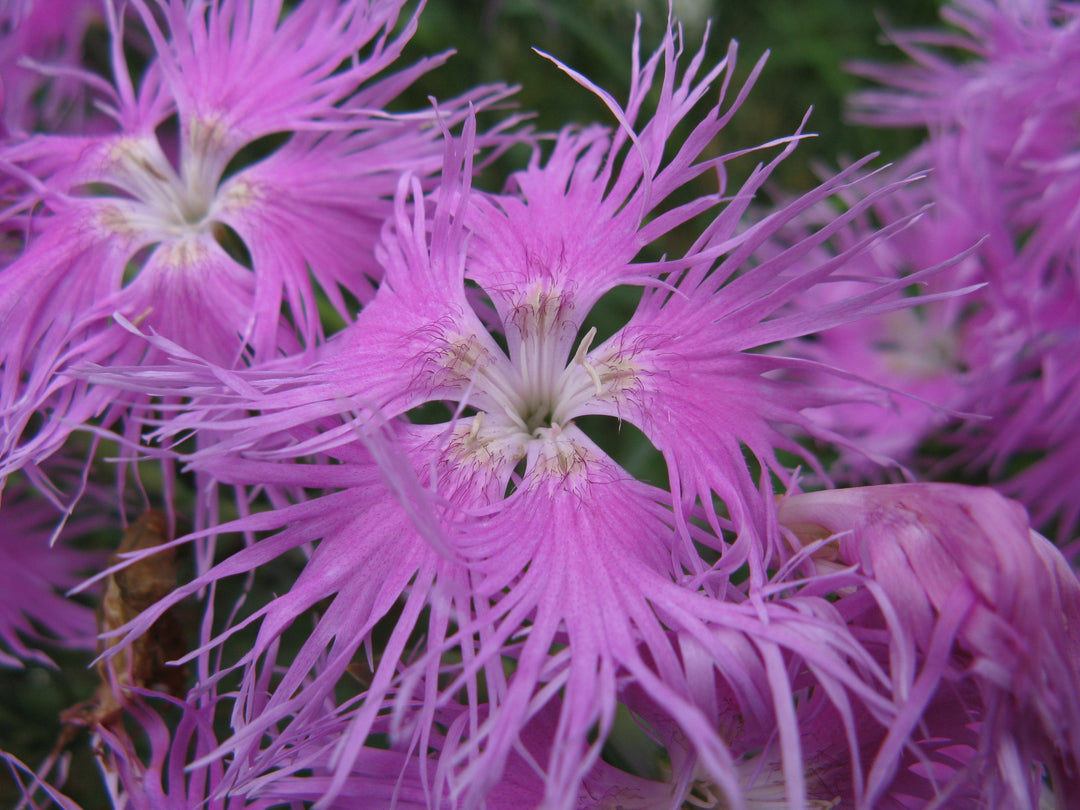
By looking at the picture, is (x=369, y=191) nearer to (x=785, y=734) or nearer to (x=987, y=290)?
(x=785, y=734)

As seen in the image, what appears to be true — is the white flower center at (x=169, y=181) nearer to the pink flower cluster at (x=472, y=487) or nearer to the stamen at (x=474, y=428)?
the pink flower cluster at (x=472, y=487)

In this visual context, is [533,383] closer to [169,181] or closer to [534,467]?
[534,467]

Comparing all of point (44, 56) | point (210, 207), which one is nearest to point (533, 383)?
point (210, 207)

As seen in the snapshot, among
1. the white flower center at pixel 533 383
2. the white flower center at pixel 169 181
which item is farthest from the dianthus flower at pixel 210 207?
the white flower center at pixel 533 383

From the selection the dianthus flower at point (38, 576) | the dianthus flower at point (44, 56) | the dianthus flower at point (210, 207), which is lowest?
the dianthus flower at point (38, 576)

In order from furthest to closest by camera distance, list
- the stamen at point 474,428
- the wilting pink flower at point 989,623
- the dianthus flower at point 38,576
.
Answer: the dianthus flower at point 38,576
the stamen at point 474,428
the wilting pink flower at point 989,623

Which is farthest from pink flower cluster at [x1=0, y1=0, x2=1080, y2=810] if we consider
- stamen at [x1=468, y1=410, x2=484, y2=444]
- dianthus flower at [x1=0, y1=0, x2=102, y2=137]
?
dianthus flower at [x1=0, y1=0, x2=102, y2=137]

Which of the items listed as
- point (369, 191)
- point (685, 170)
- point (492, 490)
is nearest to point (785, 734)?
point (492, 490)

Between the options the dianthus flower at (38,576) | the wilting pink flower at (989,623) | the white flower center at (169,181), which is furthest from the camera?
the dianthus flower at (38,576)
